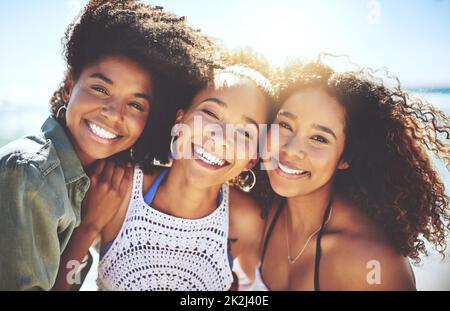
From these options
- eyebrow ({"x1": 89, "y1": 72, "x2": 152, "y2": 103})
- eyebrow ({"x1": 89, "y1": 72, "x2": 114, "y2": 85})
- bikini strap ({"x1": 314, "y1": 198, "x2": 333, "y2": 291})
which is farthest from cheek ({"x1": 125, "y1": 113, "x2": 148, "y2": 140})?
bikini strap ({"x1": 314, "y1": 198, "x2": 333, "y2": 291})

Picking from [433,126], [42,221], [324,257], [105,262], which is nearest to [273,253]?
[324,257]

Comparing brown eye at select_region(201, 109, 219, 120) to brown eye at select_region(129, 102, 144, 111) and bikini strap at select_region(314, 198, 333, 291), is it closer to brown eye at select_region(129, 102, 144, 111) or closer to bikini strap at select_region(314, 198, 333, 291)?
brown eye at select_region(129, 102, 144, 111)

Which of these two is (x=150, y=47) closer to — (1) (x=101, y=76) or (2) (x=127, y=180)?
(1) (x=101, y=76)

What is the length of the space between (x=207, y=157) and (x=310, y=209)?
2.70 feet

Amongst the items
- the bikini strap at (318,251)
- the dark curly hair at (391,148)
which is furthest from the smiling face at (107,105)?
the bikini strap at (318,251)

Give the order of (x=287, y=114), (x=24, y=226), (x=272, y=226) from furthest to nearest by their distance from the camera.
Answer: (x=272, y=226), (x=287, y=114), (x=24, y=226)

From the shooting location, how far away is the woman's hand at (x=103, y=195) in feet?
8.08

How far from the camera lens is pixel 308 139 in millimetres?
2385

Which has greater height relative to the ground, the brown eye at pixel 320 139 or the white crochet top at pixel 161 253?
the brown eye at pixel 320 139

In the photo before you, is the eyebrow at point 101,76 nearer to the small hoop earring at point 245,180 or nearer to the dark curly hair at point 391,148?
the dark curly hair at point 391,148

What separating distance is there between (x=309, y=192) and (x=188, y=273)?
0.88 metres

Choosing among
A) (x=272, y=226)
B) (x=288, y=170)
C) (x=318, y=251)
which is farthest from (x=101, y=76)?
(x=318, y=251)

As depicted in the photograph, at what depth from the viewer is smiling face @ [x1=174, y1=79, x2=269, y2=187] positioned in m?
2.30

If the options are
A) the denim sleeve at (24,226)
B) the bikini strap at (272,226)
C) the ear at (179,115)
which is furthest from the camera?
the bikini strap at (272,226)
